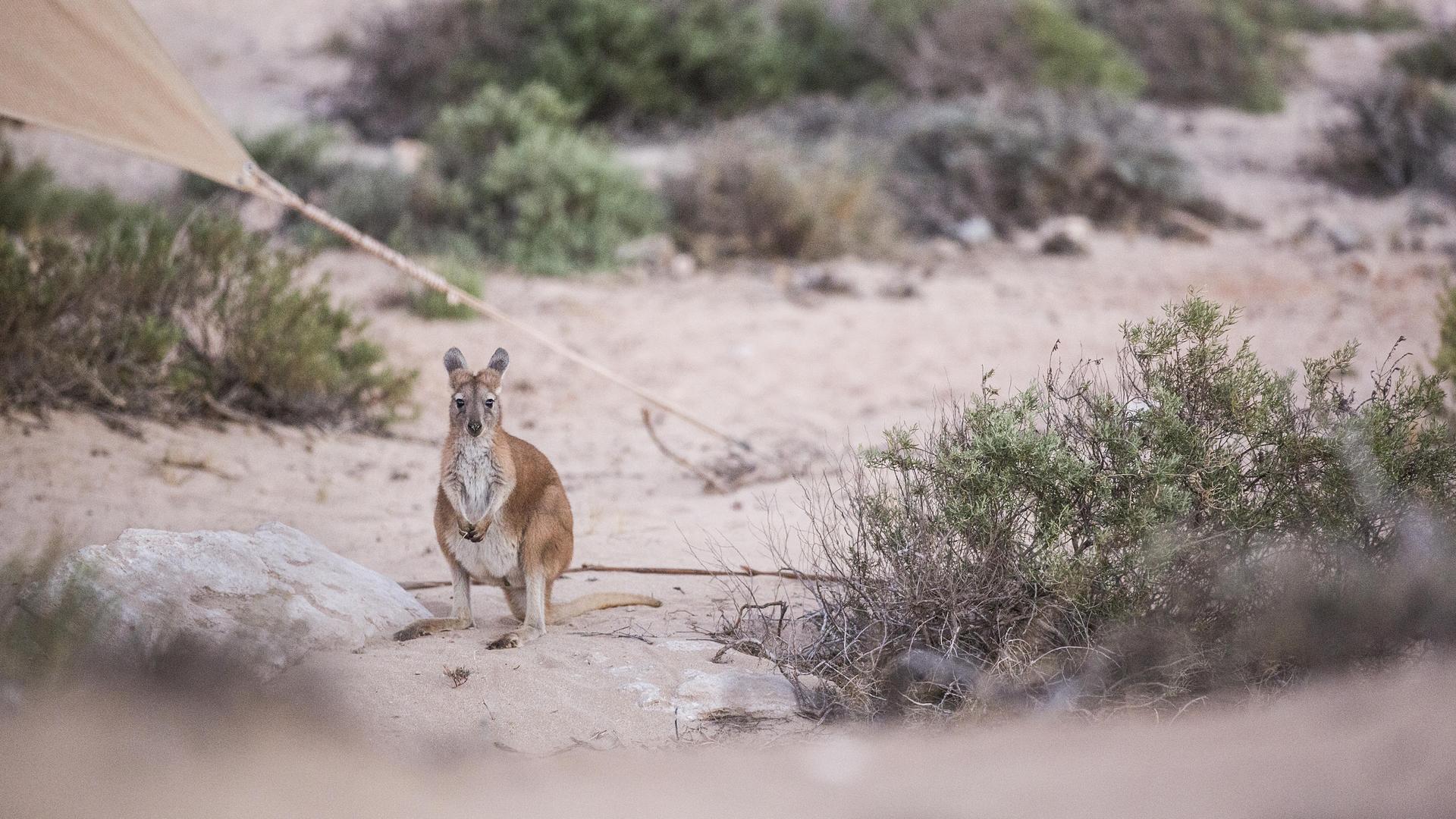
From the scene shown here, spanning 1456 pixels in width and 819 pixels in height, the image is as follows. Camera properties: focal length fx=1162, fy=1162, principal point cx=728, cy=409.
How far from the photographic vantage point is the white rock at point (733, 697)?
3547 mm

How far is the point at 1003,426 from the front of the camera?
3701 mm

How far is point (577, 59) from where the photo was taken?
15.5 metres

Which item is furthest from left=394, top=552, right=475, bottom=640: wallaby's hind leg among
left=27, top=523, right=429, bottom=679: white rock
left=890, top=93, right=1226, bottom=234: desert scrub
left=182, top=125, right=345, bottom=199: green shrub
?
left=890, top=93, right=1226, bottom=234: desert scrub

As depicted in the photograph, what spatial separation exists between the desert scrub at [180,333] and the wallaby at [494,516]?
3.10m

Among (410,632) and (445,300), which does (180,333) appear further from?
(410,632)

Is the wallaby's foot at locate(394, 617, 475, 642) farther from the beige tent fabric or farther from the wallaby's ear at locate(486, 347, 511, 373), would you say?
the beige tent fabric

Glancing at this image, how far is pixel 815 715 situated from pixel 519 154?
8.90 m

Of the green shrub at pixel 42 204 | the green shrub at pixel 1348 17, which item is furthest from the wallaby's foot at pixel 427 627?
the green shrub at pixel 1348 17

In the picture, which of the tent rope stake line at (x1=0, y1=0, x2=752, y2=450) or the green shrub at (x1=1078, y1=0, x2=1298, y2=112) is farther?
the green shrub at (x1=1078, y1=0, x2=1298, y2=112)

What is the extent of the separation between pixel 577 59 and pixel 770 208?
5.19 metres

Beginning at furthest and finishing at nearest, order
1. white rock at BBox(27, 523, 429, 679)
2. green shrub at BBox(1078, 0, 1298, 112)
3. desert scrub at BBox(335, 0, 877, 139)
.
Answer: green shrub at BBox(1078, 0, 1298, 112) < desert scrub at BBox(335, 0, 877, 139) < white rock at BBox(27, 523, 429, 679)

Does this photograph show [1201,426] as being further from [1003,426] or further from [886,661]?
[886,661]

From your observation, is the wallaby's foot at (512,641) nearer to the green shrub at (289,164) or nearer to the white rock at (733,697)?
the white rock at (733,697)

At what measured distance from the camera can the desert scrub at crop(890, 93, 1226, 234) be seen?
13047mm
